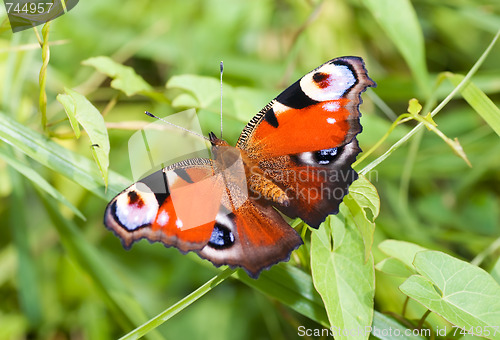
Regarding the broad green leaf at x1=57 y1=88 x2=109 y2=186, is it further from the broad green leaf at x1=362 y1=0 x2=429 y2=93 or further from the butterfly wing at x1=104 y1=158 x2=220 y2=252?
the broad green leaf at x1=362 y1=0 x2=429 y2=93

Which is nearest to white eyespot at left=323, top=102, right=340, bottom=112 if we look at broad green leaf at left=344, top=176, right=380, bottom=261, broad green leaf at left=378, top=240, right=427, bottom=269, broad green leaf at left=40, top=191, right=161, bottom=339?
broad green leaf at left=344, top=176, right=380, bottom=261

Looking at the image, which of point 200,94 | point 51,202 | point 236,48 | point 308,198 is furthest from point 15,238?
point 236,48

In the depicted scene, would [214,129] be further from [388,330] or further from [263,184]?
[388,330]

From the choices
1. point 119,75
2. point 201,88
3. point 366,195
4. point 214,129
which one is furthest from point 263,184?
point 214,129

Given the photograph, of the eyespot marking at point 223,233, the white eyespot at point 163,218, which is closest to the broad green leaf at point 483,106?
the eyespot marking at point 223,233

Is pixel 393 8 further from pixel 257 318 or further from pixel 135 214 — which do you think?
pixel 257 318

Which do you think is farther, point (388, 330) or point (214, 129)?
point (214, 129)

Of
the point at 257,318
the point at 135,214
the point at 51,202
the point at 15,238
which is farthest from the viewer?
the point at 257,318
